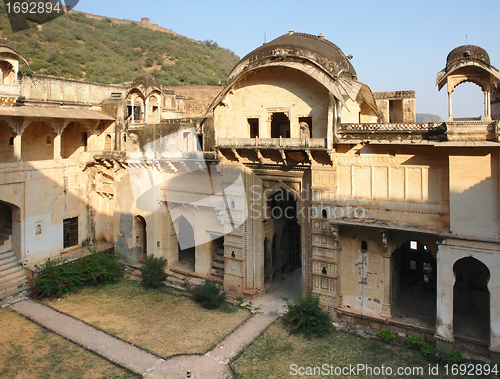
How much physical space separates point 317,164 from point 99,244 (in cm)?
1194

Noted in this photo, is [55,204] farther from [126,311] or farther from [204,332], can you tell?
[204,332]

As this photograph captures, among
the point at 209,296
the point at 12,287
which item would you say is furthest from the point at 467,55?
the point at 12,287

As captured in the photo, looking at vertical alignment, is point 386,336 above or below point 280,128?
below

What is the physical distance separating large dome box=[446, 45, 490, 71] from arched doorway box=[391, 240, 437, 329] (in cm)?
523

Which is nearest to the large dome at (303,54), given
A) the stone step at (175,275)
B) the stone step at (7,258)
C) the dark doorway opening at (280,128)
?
the dark doorway opening at (280,128)

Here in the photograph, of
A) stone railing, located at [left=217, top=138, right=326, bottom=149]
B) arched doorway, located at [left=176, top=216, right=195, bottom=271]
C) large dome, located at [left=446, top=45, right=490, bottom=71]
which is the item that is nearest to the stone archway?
arched doorway, located at [left=176, top=216, right=195, bottom=271]

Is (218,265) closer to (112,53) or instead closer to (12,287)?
(12,287)

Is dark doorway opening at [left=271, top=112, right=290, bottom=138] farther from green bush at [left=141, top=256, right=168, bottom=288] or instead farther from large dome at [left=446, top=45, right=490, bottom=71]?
green bush at [left=141, top=256, right=168, bottom=288]

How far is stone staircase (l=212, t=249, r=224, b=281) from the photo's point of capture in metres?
15.2

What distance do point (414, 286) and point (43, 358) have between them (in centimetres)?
1228

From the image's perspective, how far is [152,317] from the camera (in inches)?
496

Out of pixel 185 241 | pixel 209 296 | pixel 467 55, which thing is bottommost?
pixel 209 296

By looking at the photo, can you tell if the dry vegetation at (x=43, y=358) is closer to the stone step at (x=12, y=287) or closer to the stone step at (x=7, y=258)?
the stone step at (x=12, y=287)

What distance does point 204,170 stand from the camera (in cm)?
1463
